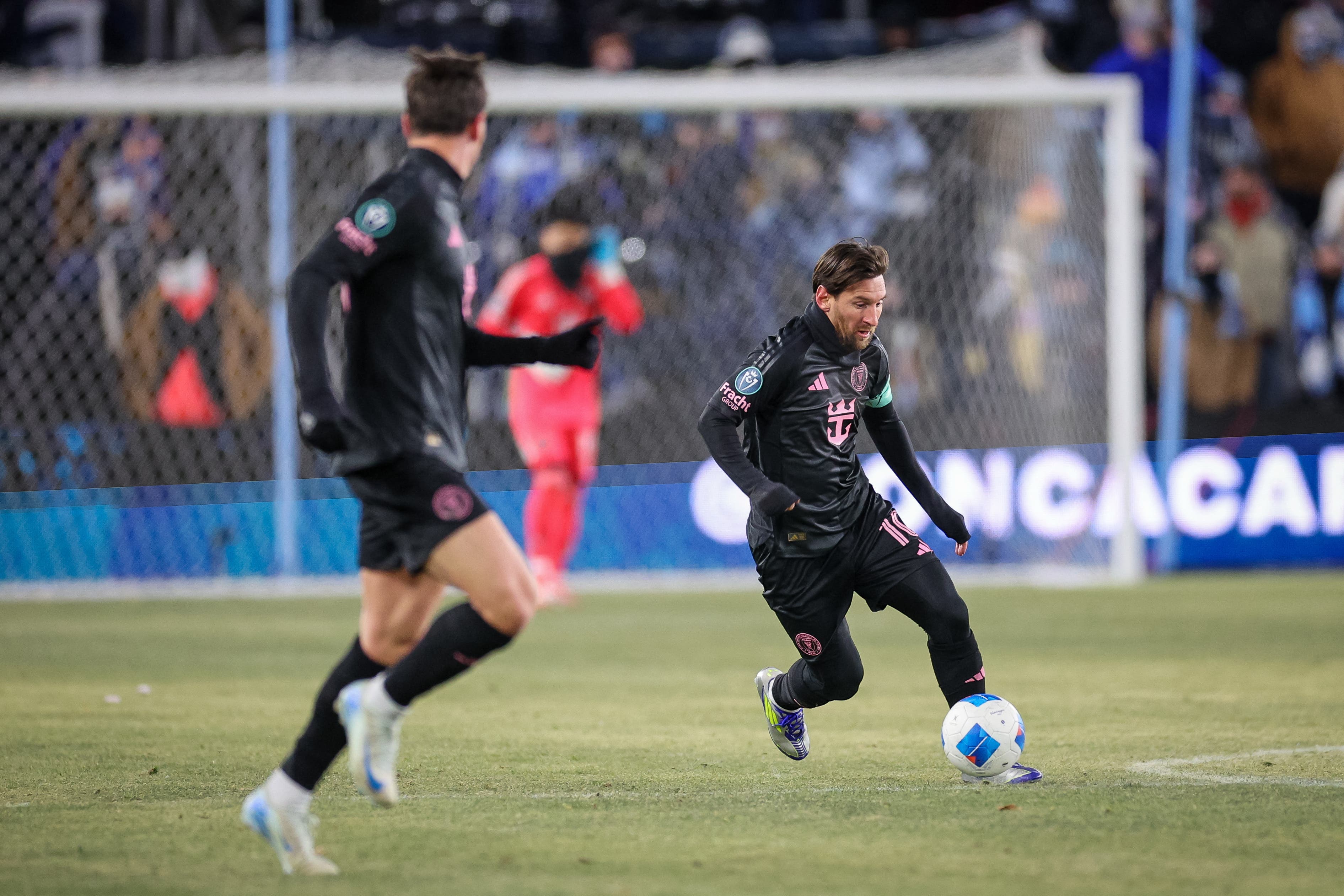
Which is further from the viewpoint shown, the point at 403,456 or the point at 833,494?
the point at 833,494

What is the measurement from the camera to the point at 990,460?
42.5 feet

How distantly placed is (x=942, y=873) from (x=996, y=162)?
10883 mm

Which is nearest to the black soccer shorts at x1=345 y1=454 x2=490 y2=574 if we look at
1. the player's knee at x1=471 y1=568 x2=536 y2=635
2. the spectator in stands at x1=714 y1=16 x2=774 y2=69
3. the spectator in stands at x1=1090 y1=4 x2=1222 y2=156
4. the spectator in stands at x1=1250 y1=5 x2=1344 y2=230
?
the player's knee at x1=471 y1=568 x2=536 y2=635

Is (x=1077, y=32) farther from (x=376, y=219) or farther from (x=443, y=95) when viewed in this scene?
(x=376, y=219)

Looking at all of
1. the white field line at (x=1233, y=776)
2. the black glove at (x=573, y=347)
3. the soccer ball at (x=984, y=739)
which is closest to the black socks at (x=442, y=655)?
the black glove at (x=573, y=347)

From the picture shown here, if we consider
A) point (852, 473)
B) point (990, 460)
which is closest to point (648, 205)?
point (990, 460)

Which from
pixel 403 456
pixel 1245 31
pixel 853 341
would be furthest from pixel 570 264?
pixel 1245 31

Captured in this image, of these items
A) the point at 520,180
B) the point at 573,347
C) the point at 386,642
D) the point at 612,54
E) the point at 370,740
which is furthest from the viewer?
the point at 612,54

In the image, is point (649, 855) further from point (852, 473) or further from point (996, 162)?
point (996, 162)

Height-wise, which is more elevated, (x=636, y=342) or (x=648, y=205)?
(x=648, y=205)

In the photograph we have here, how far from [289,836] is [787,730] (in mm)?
1979

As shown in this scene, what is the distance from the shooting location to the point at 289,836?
12.3 feet

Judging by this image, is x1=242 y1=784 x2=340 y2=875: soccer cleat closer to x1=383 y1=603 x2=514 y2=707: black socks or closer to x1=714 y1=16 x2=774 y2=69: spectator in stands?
x1=383 y1=603 x2=514 y2=707: black socks

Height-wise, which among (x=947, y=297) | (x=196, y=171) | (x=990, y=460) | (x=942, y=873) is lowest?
(x=990, y=460)
